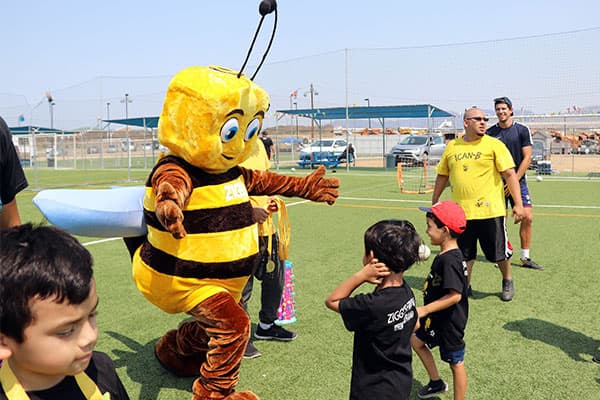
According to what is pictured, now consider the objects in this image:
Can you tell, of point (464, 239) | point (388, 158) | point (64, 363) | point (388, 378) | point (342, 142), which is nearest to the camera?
point (64, 363)

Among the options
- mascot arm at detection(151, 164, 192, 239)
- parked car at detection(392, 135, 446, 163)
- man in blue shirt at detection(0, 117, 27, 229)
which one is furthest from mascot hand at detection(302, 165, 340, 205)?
parked car at detection(392, 135, 446, 163)

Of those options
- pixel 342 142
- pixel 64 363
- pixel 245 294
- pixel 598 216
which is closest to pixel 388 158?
pixel 342 142

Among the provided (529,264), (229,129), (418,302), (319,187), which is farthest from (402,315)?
(529,264)

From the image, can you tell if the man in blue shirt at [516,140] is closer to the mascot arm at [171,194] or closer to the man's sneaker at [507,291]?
the man's sneaker at [507,291]

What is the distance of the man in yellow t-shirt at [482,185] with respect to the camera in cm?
509

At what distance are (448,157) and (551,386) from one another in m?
2.46

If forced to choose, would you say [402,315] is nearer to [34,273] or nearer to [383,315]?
[383,315]

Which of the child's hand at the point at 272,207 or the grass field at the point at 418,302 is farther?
the child's hand at the point at 272,207

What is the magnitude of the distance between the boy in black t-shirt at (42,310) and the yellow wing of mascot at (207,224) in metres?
1.42

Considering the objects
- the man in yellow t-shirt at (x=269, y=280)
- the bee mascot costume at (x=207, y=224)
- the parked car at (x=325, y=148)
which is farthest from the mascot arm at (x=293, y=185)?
the parked car at (x=325, y=148)

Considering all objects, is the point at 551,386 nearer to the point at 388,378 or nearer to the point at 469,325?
the point at 469,325

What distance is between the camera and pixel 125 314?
4.87m

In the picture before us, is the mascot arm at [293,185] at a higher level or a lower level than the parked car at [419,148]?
lower

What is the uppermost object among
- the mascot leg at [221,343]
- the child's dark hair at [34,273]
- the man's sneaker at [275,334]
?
the child's dark hair at [34,273]
